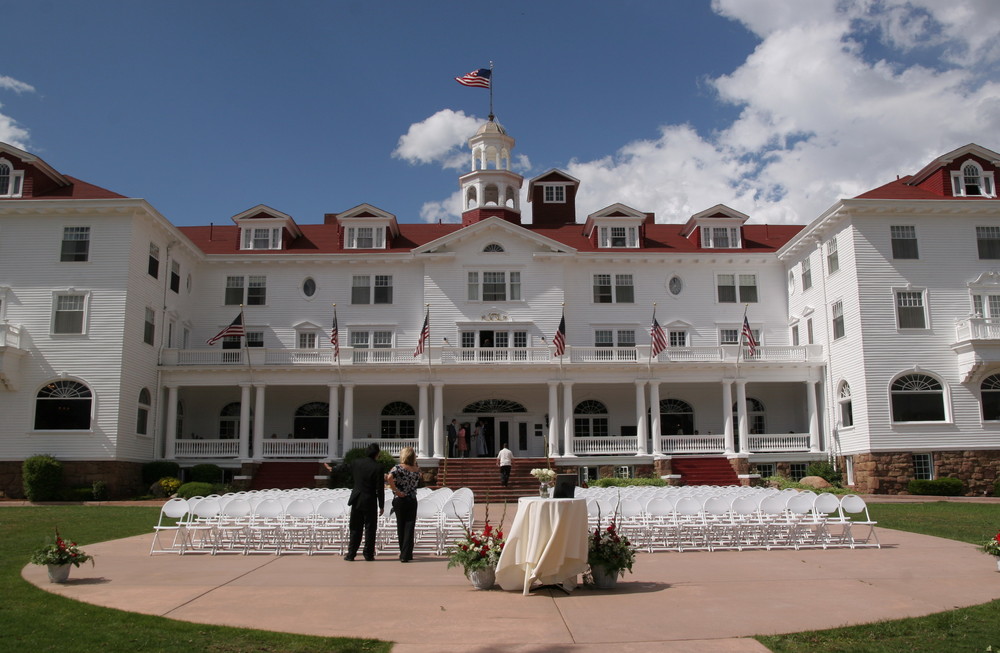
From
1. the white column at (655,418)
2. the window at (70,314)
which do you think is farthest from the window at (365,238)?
the white column at (655,418)

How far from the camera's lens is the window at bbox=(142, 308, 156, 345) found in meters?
33.9

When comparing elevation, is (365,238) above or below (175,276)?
above

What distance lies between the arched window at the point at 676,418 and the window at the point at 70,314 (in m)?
24.1

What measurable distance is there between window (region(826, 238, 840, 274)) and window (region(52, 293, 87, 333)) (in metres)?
28.6

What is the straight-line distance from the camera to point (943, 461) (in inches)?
1232

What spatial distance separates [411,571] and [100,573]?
4.36m

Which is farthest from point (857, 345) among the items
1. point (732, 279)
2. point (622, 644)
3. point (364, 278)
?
point (622, 644)

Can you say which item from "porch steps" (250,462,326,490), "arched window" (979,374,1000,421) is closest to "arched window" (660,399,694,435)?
"arched window" (979,374,1000,421)

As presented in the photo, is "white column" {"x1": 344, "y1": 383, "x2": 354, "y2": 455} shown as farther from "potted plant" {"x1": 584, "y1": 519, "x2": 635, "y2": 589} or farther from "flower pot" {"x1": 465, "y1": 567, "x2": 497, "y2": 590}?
"potted plant" {"x1": 584, "y1": 519, "x2": 635, "y2": 589}

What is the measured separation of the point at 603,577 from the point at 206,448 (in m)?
27.3

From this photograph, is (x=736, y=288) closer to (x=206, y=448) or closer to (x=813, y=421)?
(x=813, y=421)

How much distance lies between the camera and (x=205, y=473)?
32562mm

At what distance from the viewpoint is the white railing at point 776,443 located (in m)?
35.3

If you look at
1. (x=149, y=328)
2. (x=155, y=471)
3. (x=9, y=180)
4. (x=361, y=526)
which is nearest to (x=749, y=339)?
(x=361, y=526)
